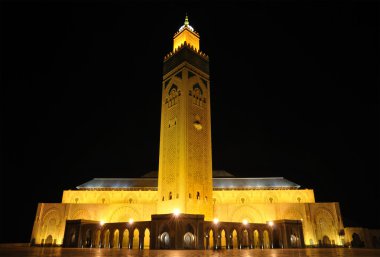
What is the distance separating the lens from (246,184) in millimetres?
37531

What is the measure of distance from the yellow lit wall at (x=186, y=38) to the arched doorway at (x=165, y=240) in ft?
64.8

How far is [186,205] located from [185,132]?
21.7 feet

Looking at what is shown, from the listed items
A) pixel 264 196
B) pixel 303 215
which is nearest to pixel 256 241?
pixel 303 215

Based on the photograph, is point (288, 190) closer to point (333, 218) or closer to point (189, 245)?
point (333, 218)

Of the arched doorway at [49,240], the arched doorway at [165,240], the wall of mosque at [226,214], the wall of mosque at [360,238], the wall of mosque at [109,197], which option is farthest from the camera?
the wall of mosque at [109,197]

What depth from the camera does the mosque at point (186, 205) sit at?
24047 mm

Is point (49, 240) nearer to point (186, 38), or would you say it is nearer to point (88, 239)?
point (88, 239)

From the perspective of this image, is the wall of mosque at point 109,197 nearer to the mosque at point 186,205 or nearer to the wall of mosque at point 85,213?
the mosque at point 186,205

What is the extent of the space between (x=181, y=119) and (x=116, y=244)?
13050 millimetres

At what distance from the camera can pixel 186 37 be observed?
105 feet

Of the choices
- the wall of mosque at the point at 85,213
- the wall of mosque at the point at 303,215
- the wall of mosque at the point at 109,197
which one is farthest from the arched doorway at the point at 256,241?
the wall of mosque at the point at 109,197

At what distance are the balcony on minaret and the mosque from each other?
11 centimetres

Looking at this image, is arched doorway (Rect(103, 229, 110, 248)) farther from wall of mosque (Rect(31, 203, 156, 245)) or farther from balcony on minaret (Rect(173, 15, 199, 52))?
balcony on minaret (Rect(173, 15, 199, 52))

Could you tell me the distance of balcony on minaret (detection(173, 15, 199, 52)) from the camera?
32.2 meters
